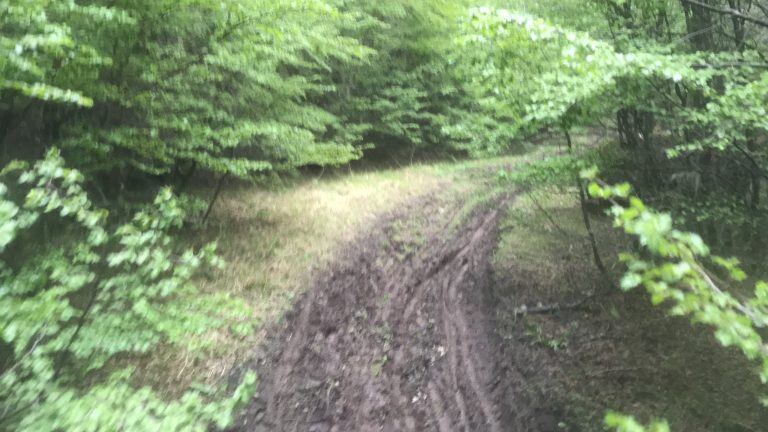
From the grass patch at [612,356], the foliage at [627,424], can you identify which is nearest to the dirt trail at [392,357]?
the grass patch at [612,356]

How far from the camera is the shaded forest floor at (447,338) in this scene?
5.56 meters

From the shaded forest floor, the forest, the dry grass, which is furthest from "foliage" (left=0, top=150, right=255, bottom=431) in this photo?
the shaded forest floor

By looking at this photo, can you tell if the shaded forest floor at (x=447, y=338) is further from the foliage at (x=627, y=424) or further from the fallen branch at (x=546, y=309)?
the foliage at (x=627, y=424)

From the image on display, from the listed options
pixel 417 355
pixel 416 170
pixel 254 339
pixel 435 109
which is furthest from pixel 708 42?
pixel 435 109

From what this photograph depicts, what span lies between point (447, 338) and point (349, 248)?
3.12 meters

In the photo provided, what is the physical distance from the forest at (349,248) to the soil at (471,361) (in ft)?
0.11

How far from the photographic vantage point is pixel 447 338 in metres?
6.97

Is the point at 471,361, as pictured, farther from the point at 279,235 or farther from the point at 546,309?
the point at 279,235

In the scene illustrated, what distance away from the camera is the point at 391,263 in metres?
9.12

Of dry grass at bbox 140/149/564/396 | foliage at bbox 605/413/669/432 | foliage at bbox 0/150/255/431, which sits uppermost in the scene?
foliage at bbox 605/413/669/432

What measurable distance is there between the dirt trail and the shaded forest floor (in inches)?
0.8

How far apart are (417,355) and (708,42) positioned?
6825 mm

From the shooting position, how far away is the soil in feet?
18.1

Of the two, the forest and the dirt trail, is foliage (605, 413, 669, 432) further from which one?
the dirt trail
